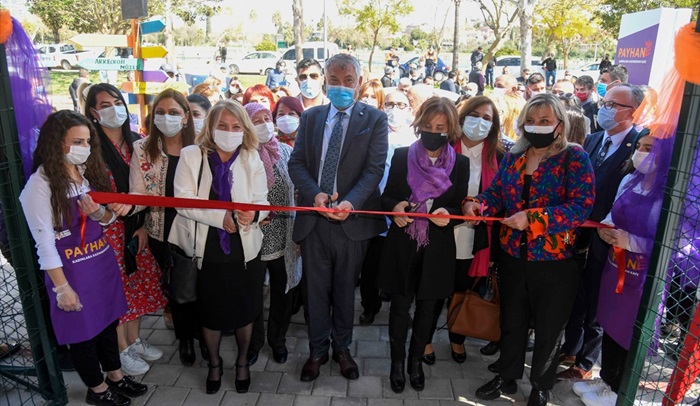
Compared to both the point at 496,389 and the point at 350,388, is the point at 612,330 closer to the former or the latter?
the point at 496,389

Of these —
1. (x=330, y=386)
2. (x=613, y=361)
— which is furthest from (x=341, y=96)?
(x=613, y=361)

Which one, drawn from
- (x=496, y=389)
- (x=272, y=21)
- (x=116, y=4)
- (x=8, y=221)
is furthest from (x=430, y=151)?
(x=272, y=21)

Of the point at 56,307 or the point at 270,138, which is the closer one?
the point at 56,307

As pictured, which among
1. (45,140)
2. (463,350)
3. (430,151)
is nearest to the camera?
(45,140)

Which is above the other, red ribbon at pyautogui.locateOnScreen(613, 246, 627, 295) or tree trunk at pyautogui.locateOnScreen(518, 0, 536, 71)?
tree trunk at pyautogui.locateOnScreen(518, 0, 536, 71)

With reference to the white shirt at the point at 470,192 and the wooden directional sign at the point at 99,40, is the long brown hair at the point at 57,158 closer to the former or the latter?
the white shirt at the point at 470,192

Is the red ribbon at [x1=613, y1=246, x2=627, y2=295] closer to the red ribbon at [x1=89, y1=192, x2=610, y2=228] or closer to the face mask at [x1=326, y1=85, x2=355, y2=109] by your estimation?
the red ribbon at [x1=89, y1=192, x2=610, y2=228]

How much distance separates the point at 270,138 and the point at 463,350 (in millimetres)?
2183

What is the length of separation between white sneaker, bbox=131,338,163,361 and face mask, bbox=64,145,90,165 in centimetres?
161

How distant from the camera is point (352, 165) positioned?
128 inches

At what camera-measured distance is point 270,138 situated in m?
3.54

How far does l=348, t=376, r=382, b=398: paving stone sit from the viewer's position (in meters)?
3.30

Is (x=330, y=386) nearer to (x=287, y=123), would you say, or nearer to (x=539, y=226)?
(x=539, y=226)

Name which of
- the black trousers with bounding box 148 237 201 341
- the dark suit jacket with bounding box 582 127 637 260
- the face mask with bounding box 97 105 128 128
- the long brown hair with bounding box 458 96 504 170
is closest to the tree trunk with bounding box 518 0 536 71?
the dark suit jacket with bounding box 582 127 637 260
